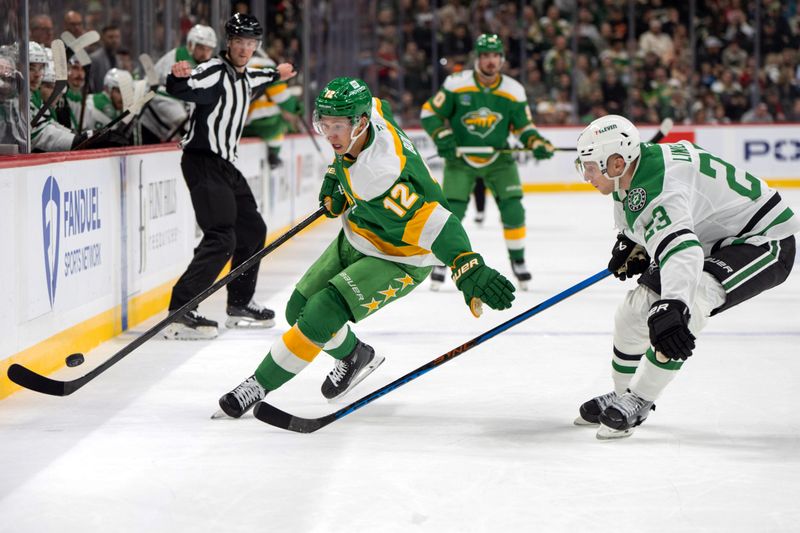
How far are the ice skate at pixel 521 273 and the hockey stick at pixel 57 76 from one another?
264cm

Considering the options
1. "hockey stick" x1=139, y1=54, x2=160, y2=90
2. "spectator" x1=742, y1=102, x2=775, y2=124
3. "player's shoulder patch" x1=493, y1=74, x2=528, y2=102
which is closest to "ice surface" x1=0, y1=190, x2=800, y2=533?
"hockey stick" x1=139, y1=54, x2=160, y2=90

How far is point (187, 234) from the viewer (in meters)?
6.14

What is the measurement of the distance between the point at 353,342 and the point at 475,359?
2.85 feet

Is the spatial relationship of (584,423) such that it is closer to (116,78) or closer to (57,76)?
(57,76)

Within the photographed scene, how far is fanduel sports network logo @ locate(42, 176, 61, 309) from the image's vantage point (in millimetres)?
4188

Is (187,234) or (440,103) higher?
(440,103)

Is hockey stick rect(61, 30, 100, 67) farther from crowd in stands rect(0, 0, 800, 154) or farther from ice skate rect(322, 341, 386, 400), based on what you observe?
crowd in stands rect(0, 0, 800, 154)

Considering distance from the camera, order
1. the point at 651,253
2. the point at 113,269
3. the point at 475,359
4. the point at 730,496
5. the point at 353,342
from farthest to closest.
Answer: the point at 113,269
the point at 475,359
the point at 353,342
the point at 651,253
the point at 730,496

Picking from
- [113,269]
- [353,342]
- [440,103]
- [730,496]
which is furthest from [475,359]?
[440,103]

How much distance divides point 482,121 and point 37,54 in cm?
254

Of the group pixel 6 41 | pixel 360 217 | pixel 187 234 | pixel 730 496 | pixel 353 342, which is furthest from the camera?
pixel 187 234

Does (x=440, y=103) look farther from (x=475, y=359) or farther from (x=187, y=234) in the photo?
(x=475, y=359)

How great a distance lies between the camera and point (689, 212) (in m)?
3.09

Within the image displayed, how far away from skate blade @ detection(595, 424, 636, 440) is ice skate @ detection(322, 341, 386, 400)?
91cm
